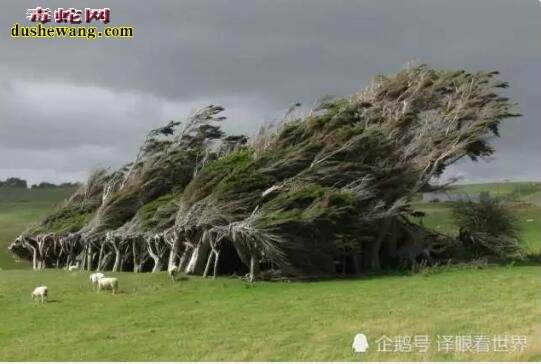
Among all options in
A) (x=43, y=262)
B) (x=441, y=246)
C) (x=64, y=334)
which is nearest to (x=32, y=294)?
(x=64, y=334)

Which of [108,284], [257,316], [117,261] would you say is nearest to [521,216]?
[117,261]

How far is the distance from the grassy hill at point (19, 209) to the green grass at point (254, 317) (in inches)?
966

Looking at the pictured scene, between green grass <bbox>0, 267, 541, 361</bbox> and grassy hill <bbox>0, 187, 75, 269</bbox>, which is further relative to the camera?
grassy hill <bbox>0, 187, 75, 269</bbox>

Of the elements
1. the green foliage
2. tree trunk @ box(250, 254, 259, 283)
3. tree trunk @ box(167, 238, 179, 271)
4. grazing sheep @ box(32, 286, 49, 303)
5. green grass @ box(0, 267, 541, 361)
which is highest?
the green foliage

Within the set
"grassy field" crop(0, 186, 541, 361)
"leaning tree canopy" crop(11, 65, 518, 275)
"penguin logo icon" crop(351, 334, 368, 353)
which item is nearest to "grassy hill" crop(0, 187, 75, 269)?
"leaning tree canopy" crop(11, 65, 518, 275)

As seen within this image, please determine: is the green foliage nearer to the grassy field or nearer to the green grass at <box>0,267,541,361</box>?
the grassy field

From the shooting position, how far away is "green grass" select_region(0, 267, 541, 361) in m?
15.2

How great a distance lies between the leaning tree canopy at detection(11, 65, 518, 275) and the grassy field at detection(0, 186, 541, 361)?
2.70 meters

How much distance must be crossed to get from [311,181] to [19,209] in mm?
56492

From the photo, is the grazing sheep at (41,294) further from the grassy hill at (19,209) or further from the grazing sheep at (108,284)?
the grassy hill at (19,209)

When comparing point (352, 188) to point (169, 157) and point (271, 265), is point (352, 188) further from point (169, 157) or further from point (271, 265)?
point (169, 157)

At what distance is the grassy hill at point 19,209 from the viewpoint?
53906 millimetres

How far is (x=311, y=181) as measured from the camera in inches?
1280

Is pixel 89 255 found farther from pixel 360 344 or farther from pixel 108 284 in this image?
pixel 360 344
